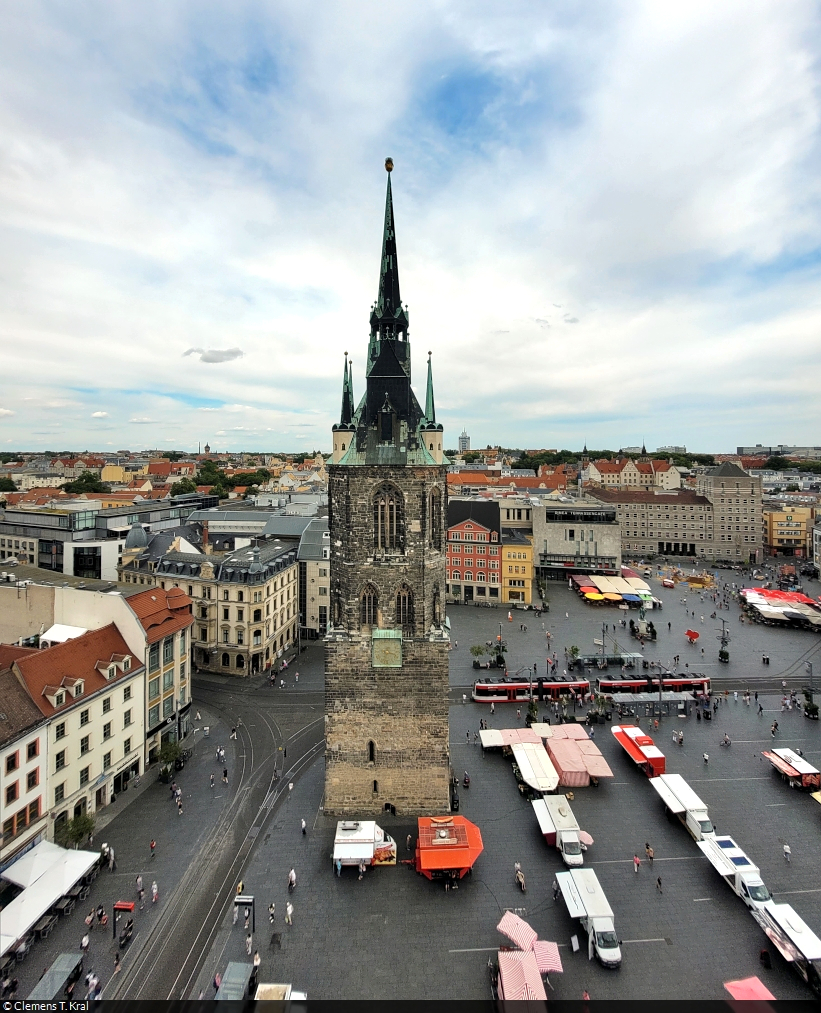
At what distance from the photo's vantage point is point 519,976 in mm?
17234

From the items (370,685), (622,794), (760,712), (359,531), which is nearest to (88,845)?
(370,685)

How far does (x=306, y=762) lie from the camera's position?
1276 inches

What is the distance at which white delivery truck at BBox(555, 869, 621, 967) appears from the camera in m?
18.8

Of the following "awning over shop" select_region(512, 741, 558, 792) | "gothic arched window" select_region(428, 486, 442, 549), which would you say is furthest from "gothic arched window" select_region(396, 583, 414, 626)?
"awning over shop" select_region(512, 741, 558, 792)

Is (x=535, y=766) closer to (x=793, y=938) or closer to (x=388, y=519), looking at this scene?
(x=793, y=938)

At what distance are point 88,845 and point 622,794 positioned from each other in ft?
87.8

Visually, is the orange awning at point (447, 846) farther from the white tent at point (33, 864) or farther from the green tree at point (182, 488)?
the green tree at point (182, 488)

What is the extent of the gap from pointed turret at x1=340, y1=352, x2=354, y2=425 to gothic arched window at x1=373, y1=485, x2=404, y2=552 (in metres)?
5.33

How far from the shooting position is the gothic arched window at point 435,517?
85.7 ft

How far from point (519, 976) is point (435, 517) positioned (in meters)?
17.3

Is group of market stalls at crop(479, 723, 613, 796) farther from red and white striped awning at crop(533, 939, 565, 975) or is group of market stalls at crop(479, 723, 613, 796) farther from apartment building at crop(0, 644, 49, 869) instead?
apartment building at crop(0, 644, 49, 869)

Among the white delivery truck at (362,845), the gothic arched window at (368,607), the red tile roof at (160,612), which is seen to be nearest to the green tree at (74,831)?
the red tile roof at (160,612)

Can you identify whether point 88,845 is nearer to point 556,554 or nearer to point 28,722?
point 28,722

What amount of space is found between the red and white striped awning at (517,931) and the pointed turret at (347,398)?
22341 mm
